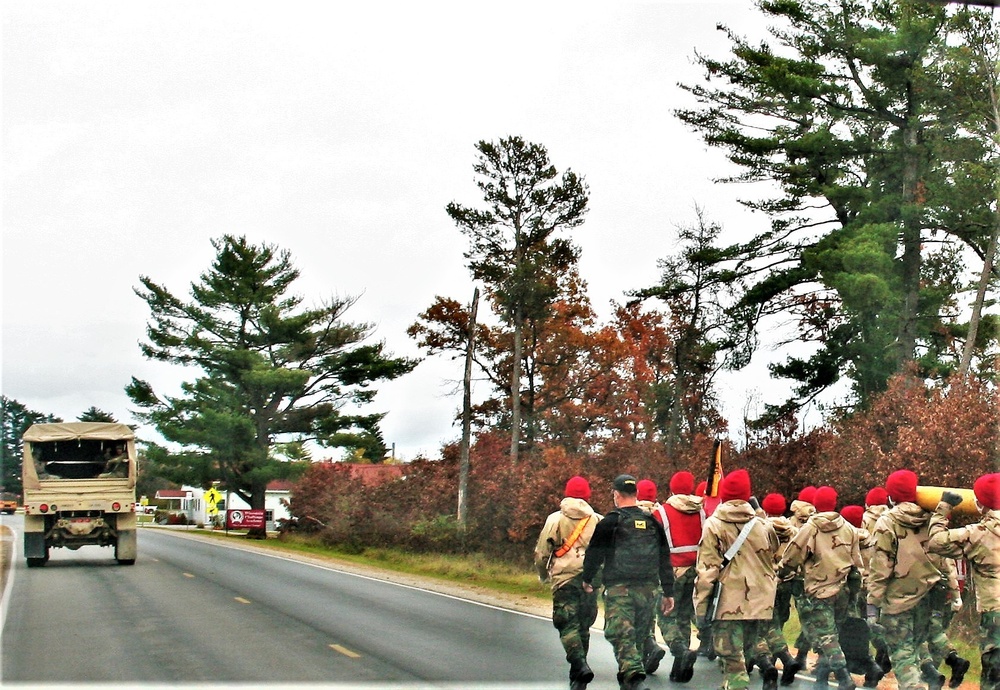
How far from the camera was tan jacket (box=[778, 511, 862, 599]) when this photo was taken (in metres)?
10.9

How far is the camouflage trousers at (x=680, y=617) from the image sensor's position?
11516 mm

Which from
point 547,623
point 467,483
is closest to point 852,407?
point 467,483

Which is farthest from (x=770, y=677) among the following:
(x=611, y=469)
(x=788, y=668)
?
(x=611, y=469)

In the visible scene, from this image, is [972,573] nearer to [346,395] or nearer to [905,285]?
[346,395]

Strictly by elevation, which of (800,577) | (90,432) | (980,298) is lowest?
(800,577)

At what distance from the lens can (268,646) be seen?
12.8 metres

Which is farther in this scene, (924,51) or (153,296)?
(924,51)

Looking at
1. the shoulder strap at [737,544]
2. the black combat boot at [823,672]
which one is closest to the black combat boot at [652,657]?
the black combat boot at [823,672]

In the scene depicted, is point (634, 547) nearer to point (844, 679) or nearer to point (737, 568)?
point (737, 568)

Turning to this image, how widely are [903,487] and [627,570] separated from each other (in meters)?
Answer: 2.72

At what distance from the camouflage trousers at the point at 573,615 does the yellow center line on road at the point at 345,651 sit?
9.20 ft

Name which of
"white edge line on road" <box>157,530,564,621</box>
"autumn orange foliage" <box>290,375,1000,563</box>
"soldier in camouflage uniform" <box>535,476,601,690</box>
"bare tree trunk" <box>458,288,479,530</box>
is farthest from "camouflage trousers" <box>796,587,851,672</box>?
"bare tree trunk" <box>458,288,479,530</box>

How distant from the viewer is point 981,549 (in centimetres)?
954

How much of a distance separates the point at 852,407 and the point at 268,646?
18156mm
